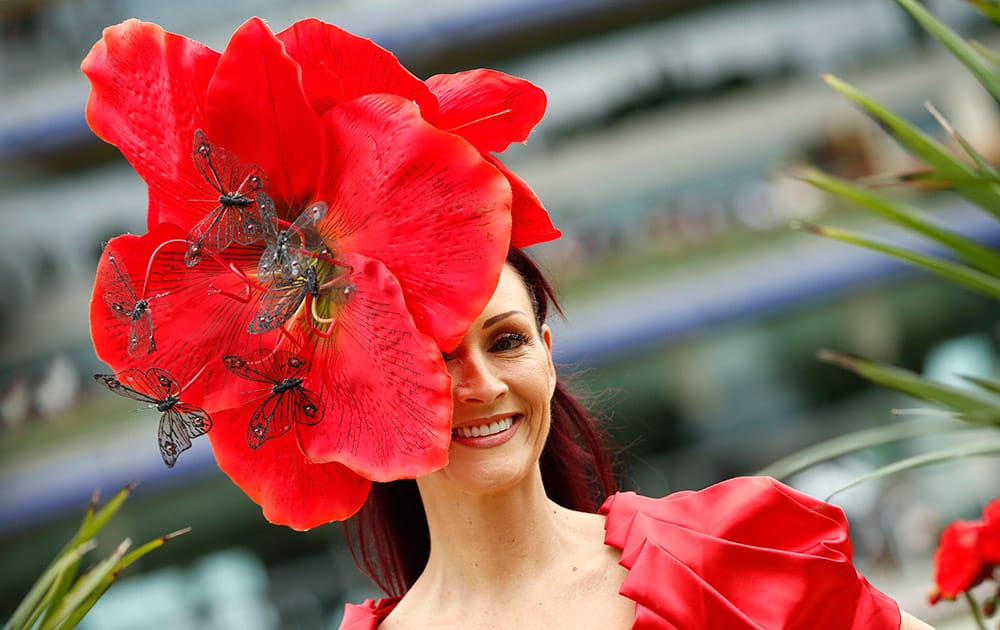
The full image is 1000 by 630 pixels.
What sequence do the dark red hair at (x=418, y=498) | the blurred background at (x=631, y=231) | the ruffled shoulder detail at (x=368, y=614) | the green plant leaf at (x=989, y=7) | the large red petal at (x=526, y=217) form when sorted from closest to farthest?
1. the green plant leaf at (x=989, y=7)
2. the large red petal at (x=526, y=217)
3. the ruffled shoulder detail at (x=368, y=614)
4. the dark red hair at (x=418, y=498)
5. the blurred background at (x=631, y=231)

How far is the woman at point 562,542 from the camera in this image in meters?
1.59

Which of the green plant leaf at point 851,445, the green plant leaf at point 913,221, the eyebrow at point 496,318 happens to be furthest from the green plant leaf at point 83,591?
the green plant leaf at point 913,221

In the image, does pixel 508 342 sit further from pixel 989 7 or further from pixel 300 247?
pixel 989 7

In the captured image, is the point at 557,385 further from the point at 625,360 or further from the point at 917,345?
the point at 917,345

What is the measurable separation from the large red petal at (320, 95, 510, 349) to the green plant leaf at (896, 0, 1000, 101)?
511 millimetres

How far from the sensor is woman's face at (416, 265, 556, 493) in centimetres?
160

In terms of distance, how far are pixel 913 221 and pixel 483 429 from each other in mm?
580

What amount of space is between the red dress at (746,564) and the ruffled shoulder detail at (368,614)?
14.2 inches

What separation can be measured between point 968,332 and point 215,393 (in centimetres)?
1054

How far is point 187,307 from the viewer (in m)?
1.59

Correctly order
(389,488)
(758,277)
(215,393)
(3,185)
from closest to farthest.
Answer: (215,393) < (389,488) < (758,277) < (3,185)

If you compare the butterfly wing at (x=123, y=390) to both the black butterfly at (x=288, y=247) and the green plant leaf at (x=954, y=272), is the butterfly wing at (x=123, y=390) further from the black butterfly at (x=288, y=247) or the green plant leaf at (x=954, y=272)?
the green plant leaf at (x=954, y=272)

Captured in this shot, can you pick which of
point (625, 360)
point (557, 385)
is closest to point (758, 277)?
point (625, 360)

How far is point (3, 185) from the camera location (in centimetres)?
1188
